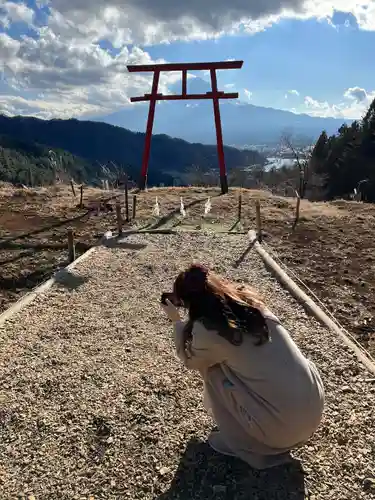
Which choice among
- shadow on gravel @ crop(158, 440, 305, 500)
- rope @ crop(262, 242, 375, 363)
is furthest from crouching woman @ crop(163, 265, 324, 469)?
rope @ crop(262, 242, 375, 363)

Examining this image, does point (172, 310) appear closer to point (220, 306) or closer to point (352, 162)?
point (220, 306)

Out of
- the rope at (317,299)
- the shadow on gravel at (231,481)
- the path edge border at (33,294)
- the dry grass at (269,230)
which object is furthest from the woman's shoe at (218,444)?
the path edge border at (33,294)

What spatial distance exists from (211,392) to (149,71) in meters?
11.1

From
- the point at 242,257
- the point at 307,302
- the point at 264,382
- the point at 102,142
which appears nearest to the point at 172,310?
the point at 264,382

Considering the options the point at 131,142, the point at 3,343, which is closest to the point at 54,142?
the point at 131,142

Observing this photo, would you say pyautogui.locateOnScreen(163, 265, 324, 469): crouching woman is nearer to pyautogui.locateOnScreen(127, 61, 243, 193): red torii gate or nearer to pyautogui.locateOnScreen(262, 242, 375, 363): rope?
pyautogui.locateOnScreen(262, 242, 375, 363): rope

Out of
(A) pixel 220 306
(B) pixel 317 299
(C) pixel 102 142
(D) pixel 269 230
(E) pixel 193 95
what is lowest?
(B) pixel 317 299

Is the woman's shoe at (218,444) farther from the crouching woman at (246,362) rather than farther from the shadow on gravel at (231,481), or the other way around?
the crouching woman at (246,362)

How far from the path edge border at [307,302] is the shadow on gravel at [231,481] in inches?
57.3

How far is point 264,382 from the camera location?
7.48 feet

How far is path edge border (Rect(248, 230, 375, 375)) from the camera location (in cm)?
394

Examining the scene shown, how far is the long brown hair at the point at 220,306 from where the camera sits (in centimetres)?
215

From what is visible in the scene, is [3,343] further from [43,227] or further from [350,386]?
[43,227]

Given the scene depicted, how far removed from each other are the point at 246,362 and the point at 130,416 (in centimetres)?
129
